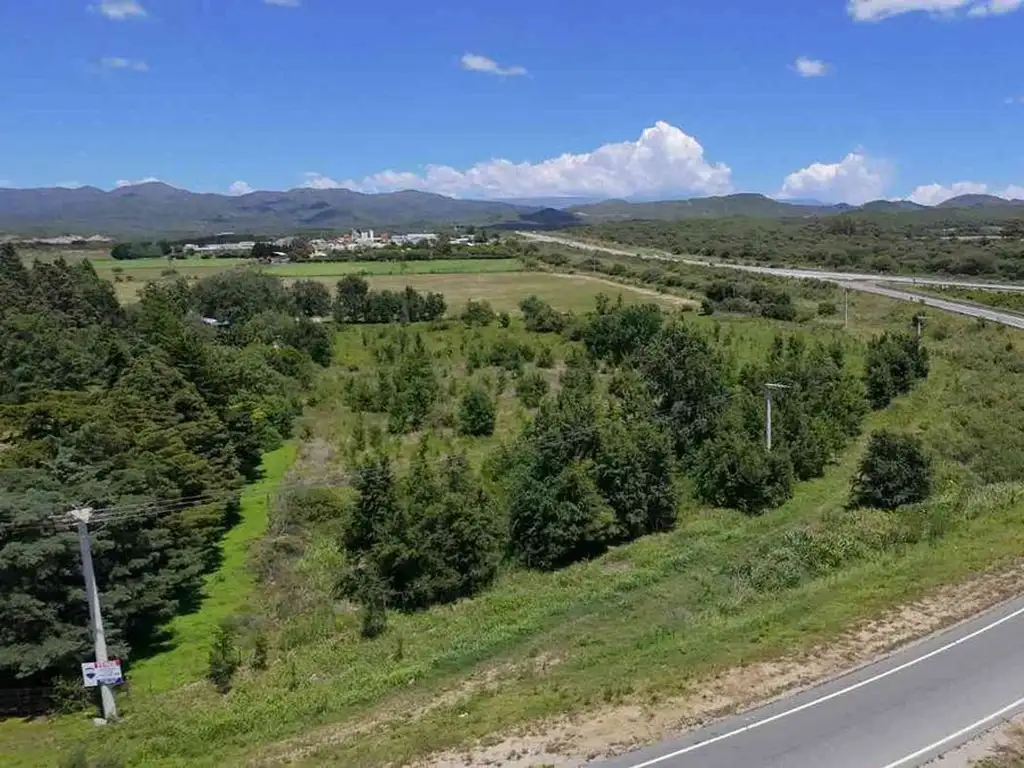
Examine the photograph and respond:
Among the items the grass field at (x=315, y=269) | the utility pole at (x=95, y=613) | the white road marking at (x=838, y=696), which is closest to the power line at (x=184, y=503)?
the utility pole at (x=95, y=613)

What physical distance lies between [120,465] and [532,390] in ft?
81.1

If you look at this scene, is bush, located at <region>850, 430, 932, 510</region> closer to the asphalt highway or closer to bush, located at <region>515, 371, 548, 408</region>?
the asphalt highway

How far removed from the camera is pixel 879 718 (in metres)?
13.8

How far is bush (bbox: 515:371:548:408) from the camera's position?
44000 mm

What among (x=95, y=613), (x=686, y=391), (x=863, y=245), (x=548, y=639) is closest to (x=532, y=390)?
(x=686, y=391)

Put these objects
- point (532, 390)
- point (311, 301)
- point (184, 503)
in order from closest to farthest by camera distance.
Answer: point (184, 503) < point (532, 390) < point (311, 301)

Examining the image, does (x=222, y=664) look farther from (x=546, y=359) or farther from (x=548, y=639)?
(x=546, y=359)

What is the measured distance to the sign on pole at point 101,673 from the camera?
58.0 ft

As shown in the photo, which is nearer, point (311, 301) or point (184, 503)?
point (184, 503)

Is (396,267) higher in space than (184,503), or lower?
higher

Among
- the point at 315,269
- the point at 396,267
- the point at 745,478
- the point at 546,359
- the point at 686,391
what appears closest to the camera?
the point at 745,478

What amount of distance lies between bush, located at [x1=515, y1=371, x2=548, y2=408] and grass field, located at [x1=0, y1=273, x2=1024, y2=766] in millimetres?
15745

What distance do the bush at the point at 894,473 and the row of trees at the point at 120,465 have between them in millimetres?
21487

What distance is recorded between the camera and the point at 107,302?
60.5 metres
